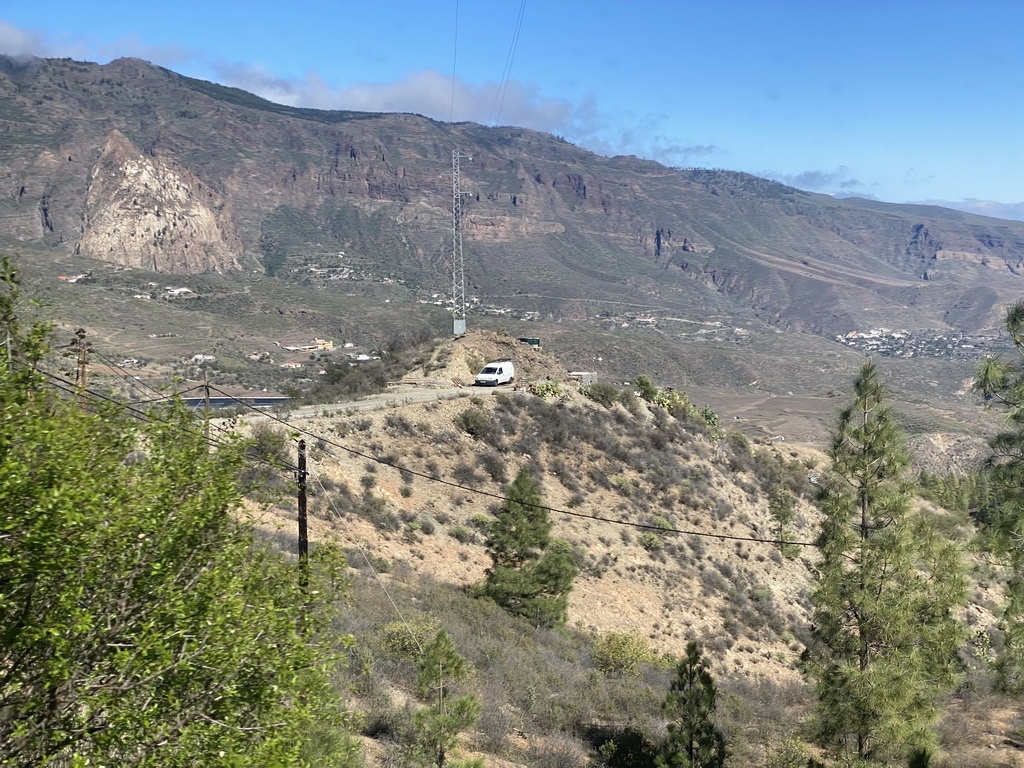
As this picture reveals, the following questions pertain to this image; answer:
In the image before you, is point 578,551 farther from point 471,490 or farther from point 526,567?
point 526,567

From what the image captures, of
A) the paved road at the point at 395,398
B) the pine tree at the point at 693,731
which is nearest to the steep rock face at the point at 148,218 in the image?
the paved road at the point at 395,398

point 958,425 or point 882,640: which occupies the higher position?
Answer: point 882,640

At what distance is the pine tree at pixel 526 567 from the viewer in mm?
21969

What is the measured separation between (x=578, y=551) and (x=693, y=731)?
16.6 metres

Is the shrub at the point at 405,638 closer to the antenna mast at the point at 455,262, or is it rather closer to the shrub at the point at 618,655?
the shrub at the point at 618,655

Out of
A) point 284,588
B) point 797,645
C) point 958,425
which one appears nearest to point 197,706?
point 284,588

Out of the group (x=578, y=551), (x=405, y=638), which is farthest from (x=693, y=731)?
(x=578, y=551)

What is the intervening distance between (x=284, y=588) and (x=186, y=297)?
349ft

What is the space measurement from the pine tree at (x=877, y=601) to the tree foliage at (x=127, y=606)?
10.5m

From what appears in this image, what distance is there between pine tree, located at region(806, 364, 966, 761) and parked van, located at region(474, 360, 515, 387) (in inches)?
1070

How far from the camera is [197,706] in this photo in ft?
19.3

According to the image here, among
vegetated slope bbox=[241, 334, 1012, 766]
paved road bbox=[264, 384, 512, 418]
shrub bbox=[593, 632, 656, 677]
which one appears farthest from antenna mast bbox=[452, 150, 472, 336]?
shrub bbox=[593, 632, 656, 677]

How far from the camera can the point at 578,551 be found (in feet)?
97.1

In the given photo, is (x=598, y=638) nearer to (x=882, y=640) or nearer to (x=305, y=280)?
(x=882, y=640)
